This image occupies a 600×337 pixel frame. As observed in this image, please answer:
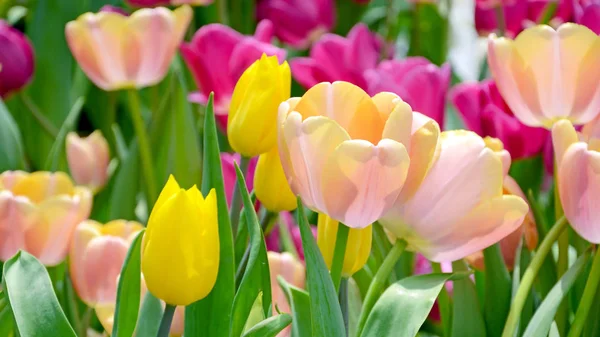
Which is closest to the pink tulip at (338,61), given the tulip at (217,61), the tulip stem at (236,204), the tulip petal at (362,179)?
the tulip at (217,61)

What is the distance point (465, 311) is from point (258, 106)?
172 mm

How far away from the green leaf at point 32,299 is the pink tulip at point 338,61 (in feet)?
1.27

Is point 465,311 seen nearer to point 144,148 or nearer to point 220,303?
Result: point 220,303

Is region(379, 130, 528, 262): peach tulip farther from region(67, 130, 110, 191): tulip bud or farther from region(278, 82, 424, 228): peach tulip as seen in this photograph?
region(67, 130, 110, 191): tulip bud

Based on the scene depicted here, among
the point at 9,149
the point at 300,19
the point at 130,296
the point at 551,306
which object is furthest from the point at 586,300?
the point at 300,19

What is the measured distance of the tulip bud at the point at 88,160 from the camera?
0.74 meters

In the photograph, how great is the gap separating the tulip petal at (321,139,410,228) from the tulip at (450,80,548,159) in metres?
0.28

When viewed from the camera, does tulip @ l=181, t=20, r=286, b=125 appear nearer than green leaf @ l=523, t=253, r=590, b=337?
No

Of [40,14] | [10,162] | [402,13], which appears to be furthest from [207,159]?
[402,13]

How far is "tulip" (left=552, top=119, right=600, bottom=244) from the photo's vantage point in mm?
385

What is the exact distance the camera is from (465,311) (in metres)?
0.46

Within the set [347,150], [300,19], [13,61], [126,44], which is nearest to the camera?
[347,150]

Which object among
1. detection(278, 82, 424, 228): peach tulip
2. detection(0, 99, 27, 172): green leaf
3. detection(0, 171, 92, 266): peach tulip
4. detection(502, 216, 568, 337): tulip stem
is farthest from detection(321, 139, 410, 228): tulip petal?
detection(0, 99, 27, 172): green leaf

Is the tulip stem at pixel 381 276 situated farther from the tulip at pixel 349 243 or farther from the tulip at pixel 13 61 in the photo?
the tulip at pixel 13 61
